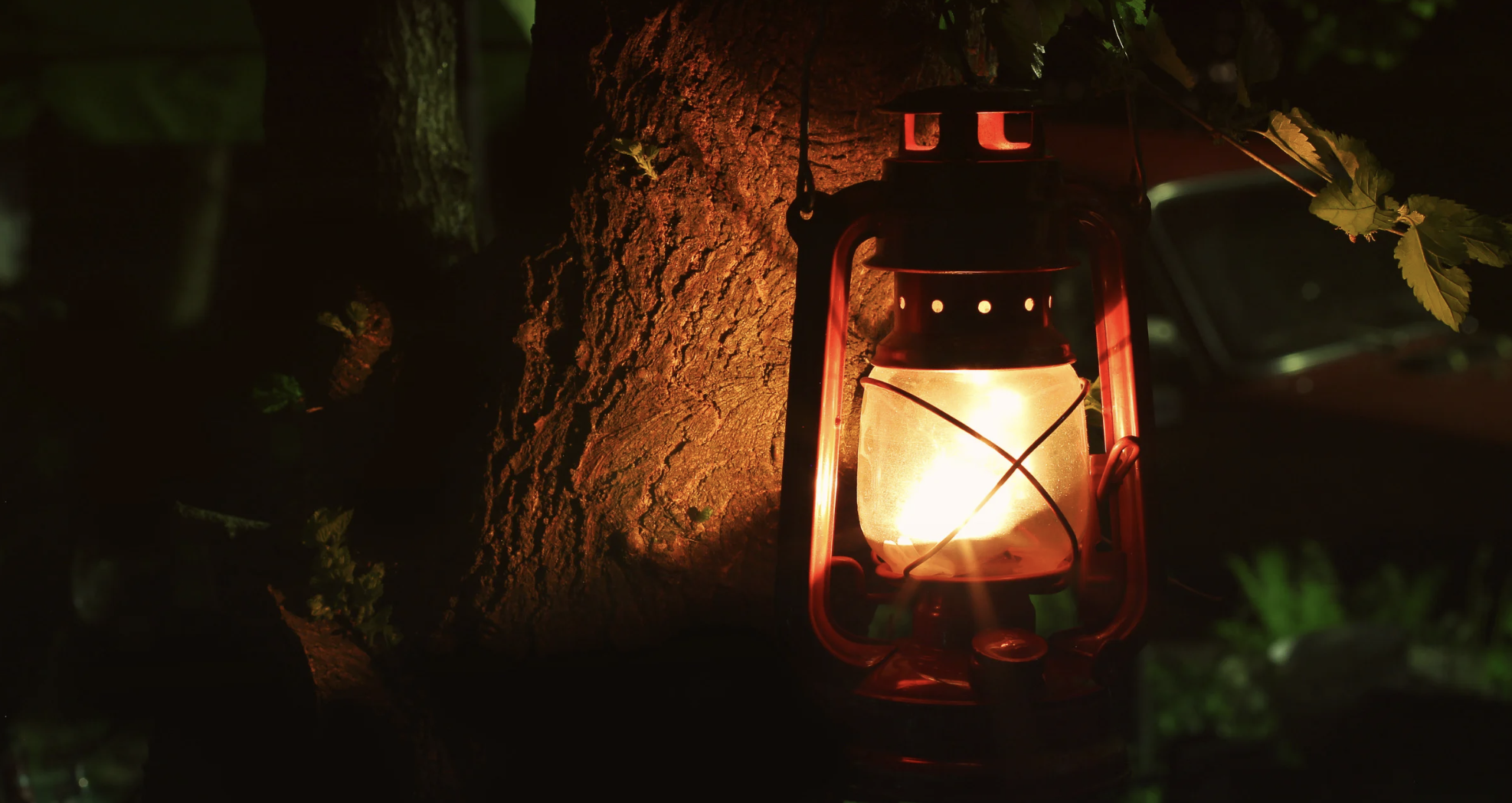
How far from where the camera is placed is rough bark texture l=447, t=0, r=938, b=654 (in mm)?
1306

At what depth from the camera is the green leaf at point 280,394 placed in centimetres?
160

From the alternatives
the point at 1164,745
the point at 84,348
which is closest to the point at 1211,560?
the point at 1164,745

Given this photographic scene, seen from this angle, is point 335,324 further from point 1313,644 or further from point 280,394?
point 1313,644

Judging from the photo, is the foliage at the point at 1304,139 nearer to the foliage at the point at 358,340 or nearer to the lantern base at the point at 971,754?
the lantern base at the point at 971,754

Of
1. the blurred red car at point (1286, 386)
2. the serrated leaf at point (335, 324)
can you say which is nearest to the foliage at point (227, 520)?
the serrated leaf at point (335, 324)

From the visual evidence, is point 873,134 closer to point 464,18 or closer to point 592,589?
point 592,589

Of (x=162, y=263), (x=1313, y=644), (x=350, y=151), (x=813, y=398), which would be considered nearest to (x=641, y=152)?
(x=813, y=398)

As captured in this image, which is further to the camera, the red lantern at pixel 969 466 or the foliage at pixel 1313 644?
the foliage at pixel 1313 644

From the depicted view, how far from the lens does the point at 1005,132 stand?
1168mm

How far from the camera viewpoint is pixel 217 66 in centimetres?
277

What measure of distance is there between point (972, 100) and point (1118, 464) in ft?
1.48

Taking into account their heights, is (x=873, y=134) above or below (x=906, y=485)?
above

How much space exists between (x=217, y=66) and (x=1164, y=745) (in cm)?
332

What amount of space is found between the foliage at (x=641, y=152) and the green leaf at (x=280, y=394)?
2.23ft
